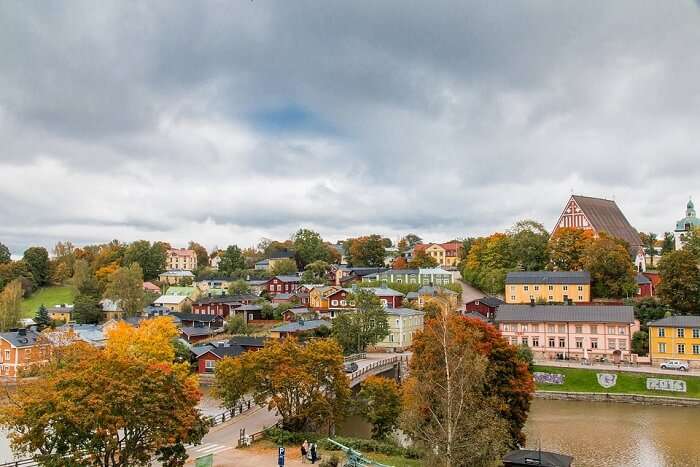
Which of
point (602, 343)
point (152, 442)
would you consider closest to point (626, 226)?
point (602, 343)

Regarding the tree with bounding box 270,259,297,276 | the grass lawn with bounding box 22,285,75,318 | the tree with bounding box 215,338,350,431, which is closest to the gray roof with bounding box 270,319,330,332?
the tree with bounding box 215,338,350,431

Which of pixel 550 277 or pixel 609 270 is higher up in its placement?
pixel 609 270

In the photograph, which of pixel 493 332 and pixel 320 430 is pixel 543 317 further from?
pixel 320 430

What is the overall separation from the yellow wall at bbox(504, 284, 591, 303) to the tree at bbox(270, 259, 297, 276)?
4021cm

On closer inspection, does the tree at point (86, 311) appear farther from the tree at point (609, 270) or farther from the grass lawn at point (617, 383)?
the tree at point (609, 270)

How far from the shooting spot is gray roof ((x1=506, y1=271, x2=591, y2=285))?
5609cm

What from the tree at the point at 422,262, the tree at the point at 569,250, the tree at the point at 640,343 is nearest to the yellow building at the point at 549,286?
the tree at the point at 569,250

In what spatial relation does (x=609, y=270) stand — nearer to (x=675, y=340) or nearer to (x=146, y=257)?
(x=675, y=340)

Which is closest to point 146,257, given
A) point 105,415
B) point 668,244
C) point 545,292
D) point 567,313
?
point 545,292

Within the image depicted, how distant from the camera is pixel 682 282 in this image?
47.5m

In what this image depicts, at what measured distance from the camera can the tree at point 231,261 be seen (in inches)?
3920

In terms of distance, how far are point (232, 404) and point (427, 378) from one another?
11642mm

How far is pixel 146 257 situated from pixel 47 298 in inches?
641

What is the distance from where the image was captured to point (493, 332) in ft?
86.8
